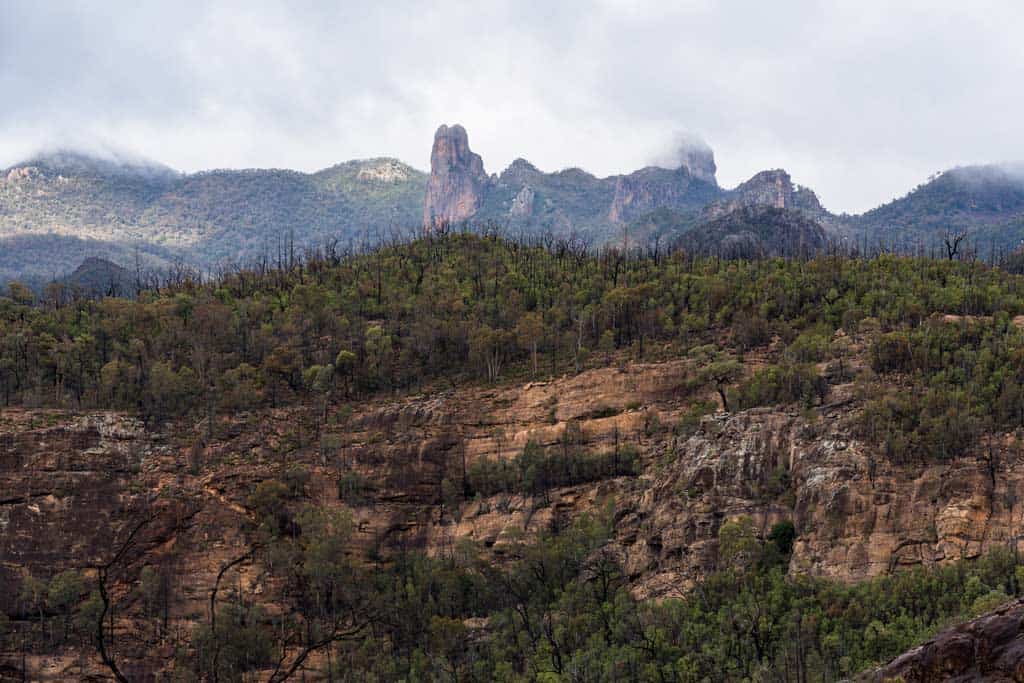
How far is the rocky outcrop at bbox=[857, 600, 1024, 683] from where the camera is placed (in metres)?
22.4

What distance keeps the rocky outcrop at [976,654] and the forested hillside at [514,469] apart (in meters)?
19.7

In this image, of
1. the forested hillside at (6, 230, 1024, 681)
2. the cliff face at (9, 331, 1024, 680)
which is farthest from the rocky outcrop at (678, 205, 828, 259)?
the cliff face at (9, 331, 1024, 680)

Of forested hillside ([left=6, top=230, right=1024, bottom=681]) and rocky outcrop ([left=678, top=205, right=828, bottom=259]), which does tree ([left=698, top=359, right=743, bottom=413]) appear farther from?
rocky outcrop ([left=678, top=205, right=828, bottom=259])

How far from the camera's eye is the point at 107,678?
61125mm

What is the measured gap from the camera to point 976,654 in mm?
23406

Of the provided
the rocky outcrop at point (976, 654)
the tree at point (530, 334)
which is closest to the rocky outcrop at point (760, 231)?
the tree at point (530, 334)

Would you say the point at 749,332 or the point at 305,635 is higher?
the point at 749,332

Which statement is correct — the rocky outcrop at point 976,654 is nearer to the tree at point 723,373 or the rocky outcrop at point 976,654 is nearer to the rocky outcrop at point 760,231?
the tree at point 723,373

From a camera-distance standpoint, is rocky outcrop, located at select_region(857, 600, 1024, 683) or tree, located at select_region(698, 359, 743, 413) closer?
rocky outcrop, located at select_region(857, 600, 1024, 683)

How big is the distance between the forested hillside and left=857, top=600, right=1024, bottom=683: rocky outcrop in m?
19.7

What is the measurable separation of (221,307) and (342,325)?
9.96 metres

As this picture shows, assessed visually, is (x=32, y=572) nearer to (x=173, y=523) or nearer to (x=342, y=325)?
(x=173, y=523)

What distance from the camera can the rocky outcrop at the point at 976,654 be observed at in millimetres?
22359

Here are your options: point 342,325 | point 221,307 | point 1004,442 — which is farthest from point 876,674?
point 221,307
